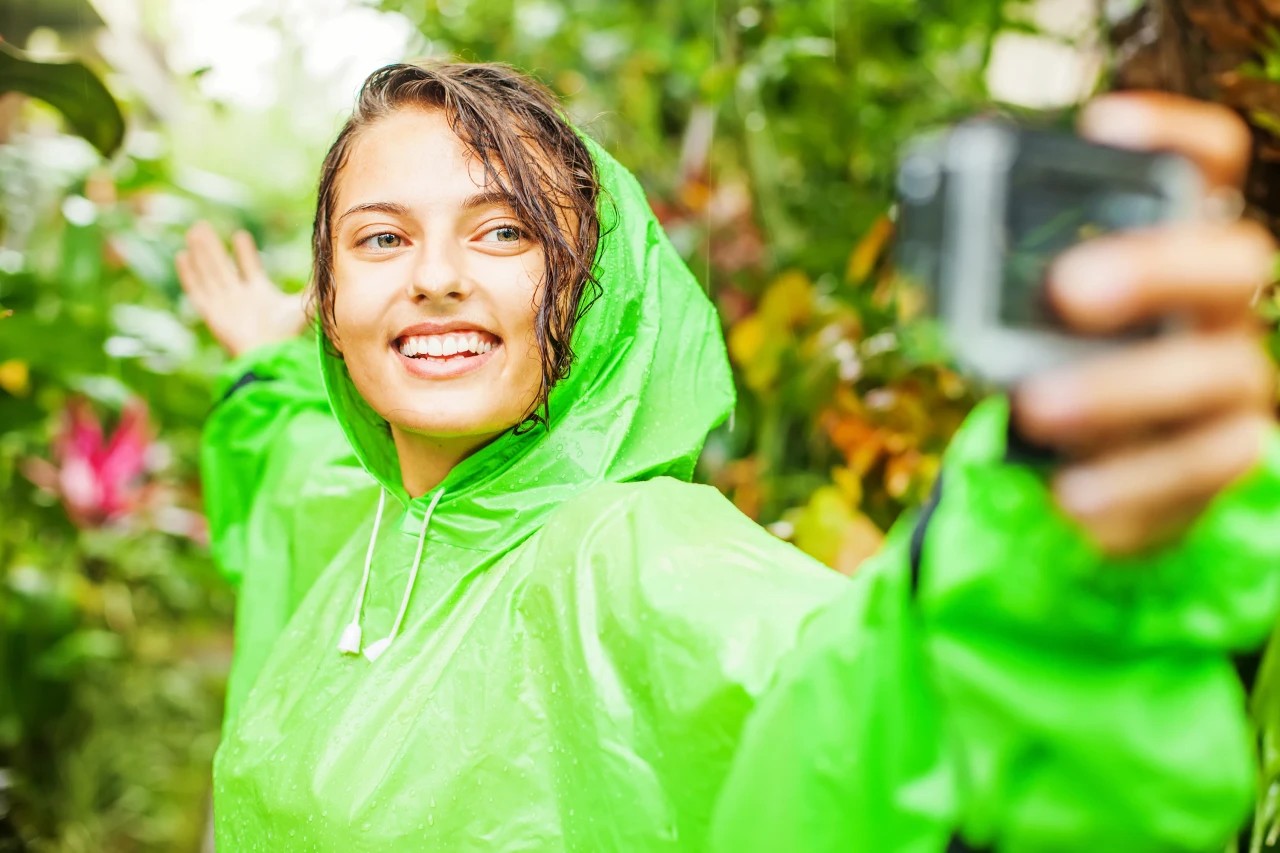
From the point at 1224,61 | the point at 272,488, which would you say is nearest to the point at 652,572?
the point at 272,488

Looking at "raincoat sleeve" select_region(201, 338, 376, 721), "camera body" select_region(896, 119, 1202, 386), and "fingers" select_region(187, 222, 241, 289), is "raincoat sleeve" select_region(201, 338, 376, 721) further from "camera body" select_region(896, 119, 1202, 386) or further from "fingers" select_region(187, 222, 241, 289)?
"camera body" select_region(896, 119, 1202, 386)

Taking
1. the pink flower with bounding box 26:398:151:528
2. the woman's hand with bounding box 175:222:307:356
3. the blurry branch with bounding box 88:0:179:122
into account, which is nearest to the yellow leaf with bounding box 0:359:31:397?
the woman's hand with bounding box 175:222:307:356

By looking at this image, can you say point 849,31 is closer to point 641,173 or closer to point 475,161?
point 641,173

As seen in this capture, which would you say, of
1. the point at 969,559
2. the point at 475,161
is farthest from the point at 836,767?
the point at 475,161

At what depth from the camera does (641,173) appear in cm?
217

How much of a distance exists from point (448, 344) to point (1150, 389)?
20.4 inches

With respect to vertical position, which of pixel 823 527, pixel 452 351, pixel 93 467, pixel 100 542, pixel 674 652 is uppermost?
pixel 452 351

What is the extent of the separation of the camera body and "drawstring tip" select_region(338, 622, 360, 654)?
54 centimetres

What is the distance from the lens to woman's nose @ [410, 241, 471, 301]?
2.53 ft

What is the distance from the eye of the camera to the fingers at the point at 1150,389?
350 mm

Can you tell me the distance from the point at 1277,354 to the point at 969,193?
26.9 inches

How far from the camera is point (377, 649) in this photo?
818 mm

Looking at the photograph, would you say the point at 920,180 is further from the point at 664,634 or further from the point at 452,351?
the point at 452,351

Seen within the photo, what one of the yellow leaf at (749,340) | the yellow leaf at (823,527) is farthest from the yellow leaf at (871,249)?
the yellow leaf at (823,527)
